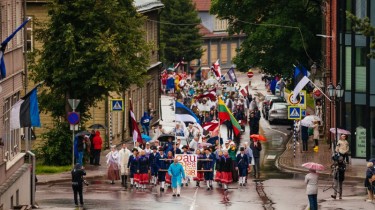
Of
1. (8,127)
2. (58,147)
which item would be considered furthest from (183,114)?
(8,127)

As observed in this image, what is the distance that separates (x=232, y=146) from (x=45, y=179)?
724 cm

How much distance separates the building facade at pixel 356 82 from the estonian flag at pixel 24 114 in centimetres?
1924

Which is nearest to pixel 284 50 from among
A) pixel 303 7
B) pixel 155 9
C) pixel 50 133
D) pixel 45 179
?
pixel 303 7

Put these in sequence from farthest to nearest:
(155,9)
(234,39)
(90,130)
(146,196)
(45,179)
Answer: (234,39)
(155,9)
(90,130)
(45,179)
(146,196)

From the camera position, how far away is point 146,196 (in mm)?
42375

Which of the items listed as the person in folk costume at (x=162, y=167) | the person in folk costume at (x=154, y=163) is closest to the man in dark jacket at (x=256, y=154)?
the person in folk costume at (x=162, y=167)

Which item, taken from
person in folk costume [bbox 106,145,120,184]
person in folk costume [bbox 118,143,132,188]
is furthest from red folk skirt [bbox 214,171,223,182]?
person in folk costume [bbox 106,145,120,184]

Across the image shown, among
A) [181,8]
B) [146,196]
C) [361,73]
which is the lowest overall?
[146,196]

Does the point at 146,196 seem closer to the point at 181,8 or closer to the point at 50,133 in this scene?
the point at 50,133

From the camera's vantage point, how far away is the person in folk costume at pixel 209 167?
4488 centimetres

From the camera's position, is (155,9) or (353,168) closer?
(353,168)

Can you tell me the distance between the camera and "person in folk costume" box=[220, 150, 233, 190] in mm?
44219

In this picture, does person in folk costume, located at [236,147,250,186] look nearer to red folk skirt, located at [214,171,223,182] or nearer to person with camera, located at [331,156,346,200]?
red folk skirt, located at [214,171,223,182]

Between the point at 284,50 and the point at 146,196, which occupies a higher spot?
the point at 284,50
